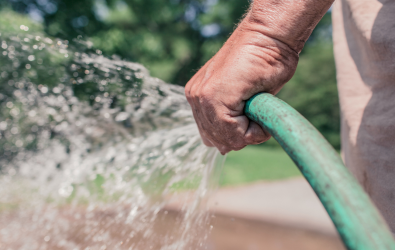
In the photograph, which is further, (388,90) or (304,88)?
(304,88)

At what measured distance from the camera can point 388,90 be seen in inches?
50.9

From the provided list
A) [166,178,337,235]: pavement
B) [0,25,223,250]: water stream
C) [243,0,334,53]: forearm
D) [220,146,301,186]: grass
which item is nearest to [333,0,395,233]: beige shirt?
[243,0,334,53]: forearm

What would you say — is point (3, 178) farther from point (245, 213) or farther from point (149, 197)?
point (149, 197)

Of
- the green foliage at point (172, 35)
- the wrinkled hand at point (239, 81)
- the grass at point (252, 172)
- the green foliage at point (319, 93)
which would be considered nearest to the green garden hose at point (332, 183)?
the wrinkled hand at point (239, 81)

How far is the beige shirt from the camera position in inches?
49.5

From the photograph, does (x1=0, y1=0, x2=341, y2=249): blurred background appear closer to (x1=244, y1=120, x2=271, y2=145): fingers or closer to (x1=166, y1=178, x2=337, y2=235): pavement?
(x1=166, y1=178, x2=337, y2=235): pavement

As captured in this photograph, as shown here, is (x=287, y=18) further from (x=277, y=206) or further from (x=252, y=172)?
(x=252, y=172)

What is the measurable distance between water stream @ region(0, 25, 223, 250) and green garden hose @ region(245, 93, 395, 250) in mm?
967

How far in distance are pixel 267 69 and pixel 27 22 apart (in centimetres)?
867

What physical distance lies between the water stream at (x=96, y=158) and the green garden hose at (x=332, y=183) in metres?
0.97

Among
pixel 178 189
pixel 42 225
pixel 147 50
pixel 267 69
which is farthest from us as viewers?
pixel 147 50

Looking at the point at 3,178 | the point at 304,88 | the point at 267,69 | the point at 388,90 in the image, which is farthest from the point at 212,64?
the point at 304,88

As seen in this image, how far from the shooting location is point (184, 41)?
14.7 meters

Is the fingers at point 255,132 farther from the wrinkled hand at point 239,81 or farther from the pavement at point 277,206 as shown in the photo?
the pavement at point 277,206
